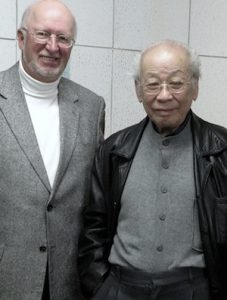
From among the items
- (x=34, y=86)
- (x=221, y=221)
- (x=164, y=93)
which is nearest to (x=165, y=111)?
(x=164, y=93)

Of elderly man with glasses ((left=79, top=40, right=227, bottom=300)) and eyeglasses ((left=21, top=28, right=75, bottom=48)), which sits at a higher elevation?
eyeglasses ((left=21, top=28, right=75, bottom=48))

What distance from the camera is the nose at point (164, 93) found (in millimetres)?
1682

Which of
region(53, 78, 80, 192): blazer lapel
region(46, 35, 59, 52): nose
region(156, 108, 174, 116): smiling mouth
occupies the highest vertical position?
region(46, 35, 59, 52): nose

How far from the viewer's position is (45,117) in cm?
194

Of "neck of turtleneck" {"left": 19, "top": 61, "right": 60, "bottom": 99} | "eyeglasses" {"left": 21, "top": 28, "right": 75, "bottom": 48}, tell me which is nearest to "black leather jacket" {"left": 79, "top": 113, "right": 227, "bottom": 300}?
"neck of turtleneck" {"left": 19, "top": 61, "right": 60, "bottom": 99}

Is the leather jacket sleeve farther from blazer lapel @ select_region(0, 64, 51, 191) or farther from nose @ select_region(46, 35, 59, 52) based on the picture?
nose @ select_region(46, 35, 59, 52)

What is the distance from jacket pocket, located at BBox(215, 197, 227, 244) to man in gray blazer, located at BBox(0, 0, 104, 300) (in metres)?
0.55

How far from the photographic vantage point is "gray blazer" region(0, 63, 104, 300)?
1.83m

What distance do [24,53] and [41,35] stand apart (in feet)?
0.34

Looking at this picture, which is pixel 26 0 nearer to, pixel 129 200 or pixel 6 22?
pixel 6 22

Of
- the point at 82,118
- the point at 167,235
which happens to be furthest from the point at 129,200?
the point at 82,118

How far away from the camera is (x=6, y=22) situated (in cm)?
251

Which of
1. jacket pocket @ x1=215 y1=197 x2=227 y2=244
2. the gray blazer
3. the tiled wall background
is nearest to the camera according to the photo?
jacket pocket @ x1=215 y1=197 x2=227 y2=244

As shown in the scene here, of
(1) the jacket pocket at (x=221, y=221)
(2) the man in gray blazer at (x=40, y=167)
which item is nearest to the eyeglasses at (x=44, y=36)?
(2) the man in gray blazer at (x=40, y=167)
